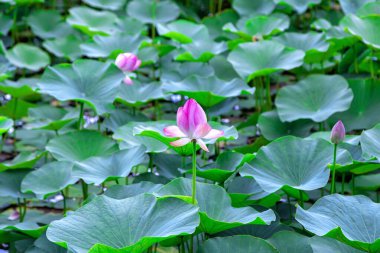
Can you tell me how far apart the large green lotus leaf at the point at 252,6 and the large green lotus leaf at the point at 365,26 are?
0.97 meters

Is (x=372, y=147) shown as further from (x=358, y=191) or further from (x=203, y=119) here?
(x=203, y=119)

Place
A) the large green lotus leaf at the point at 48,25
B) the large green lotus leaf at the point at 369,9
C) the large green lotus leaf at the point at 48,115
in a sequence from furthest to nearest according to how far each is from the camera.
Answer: the large green lotus leaf at the point at 48,25 → the large green lotus leaf at the point at 369,9 → the large green lotus leaf at the point at 48,115

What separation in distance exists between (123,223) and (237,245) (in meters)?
0.26

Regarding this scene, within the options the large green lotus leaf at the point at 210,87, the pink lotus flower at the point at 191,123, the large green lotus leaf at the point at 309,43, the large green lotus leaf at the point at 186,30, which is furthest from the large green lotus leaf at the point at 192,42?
the pink lotus flower at the point at 191,123

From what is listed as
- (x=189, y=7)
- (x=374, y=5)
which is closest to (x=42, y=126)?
(x=374, y=5)

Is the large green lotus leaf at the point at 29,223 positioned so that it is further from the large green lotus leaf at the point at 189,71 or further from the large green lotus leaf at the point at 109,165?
the large green lotus leaf at the point at 189,71

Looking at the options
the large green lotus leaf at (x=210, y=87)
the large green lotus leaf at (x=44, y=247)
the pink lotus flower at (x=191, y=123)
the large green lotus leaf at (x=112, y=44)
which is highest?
the pink lotus flower at (x=191, y=123)

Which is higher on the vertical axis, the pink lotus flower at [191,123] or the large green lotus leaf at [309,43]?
the pink lotus flower at [191,123]

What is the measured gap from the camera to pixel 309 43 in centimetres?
276

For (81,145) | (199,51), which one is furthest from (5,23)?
(81,145)

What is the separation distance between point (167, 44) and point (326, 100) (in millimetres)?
1044

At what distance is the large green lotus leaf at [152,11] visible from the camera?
12.0 feet

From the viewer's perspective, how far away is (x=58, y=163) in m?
2.02

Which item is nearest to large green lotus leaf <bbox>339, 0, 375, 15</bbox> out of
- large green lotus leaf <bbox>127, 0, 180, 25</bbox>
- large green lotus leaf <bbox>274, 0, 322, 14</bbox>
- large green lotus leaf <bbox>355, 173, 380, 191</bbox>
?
large green lotus leaf <bbox>274, 0, 322, 14</bbox>
